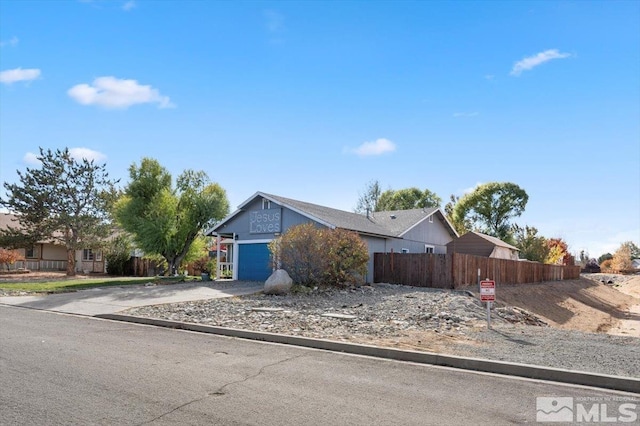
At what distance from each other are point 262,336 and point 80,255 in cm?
3945

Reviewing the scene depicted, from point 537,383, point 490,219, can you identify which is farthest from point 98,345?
point 490,219

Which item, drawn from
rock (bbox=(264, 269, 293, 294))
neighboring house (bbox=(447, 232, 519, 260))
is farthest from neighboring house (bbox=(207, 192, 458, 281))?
neighboring house (bbox=(447, 232, 519, 260))

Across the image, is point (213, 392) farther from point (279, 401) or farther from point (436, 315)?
point (436, 315)

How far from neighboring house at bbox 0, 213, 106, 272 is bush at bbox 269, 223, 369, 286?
2622cm

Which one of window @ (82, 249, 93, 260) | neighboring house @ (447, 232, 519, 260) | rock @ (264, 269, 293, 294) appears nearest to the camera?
rock @ (264, 269, 293, 294)

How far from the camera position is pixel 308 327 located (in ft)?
37.7

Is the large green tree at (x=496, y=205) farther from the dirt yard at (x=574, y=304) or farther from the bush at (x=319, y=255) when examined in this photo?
the bush at (x=319, y=255)

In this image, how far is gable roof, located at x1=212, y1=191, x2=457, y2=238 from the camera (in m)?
24.9

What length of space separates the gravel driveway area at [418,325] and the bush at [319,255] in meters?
1.60

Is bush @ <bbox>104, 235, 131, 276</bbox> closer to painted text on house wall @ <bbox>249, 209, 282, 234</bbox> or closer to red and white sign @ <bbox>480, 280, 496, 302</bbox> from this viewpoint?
painted text on house wall @ <bbox>249, 209, 282, 234</bbox>

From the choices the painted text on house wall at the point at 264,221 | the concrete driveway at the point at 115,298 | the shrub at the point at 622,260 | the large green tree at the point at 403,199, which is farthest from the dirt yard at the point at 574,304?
the shrub at the point at 622,260

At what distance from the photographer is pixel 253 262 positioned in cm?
2694

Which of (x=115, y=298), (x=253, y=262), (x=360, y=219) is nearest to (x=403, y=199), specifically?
(x=360, y=219)

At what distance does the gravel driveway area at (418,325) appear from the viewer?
8.47m
